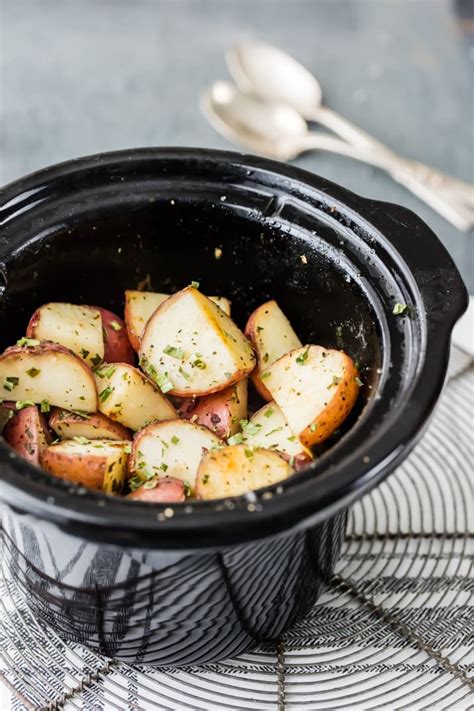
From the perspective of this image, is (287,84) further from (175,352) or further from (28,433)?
(28,433)

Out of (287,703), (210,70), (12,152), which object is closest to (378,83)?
(210,70)

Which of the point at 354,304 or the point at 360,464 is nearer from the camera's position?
the point at 360,464

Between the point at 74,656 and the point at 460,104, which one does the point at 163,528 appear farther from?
the point at 460,104

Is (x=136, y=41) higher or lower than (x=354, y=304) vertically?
higher

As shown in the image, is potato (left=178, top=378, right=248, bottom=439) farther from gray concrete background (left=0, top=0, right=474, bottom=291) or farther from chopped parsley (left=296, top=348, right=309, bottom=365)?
gray concrete background (left=0, top=0, right=474, bottom=291)

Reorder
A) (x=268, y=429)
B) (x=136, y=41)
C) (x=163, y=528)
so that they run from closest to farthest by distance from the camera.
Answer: (x=163, y=528) → (x=268, y=429) → (x=136, y=41)

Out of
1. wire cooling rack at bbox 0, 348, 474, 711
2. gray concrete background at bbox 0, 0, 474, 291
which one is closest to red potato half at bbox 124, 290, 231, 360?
wire cooling rack at bbox 0, 348, 474, 711

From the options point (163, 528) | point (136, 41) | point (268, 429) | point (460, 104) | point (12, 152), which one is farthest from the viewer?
point (136, 41)

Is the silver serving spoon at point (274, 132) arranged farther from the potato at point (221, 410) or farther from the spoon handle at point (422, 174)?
the potato at point (221, 410)
